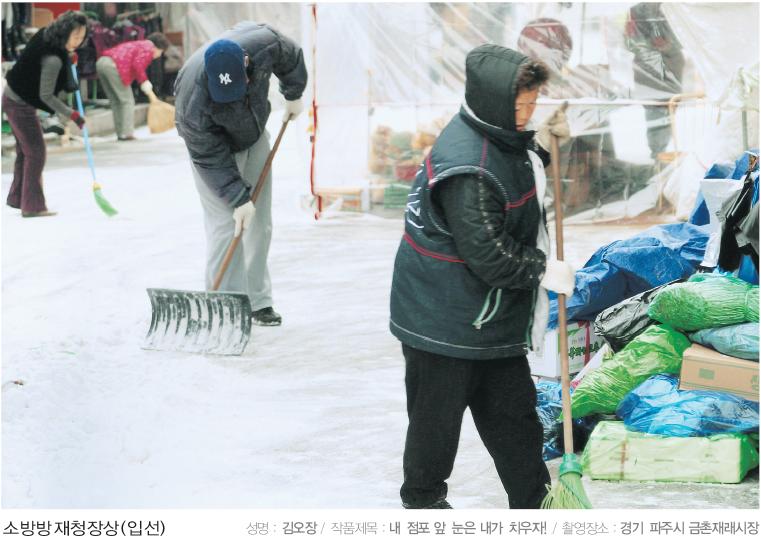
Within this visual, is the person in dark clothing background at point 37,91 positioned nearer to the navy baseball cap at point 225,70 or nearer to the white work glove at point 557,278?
the navy baseball cap at point 225,70

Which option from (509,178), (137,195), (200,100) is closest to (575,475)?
(509,178)

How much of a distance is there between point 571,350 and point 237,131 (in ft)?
6.54

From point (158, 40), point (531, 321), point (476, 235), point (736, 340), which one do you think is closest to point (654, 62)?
point (736, 340)

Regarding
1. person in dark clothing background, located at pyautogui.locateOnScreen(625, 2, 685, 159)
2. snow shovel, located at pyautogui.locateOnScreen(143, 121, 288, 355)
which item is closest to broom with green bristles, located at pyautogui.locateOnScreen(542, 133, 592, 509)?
snow shovel, located at pyautogui.locateOnScreen(143, 121, 288, 355)

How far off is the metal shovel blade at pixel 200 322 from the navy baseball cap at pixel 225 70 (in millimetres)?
1007

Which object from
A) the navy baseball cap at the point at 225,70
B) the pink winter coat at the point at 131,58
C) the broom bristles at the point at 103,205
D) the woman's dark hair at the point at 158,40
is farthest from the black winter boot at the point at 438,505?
the woman's dark hair at the point at 158,40

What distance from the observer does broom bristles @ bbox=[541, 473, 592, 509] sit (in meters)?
3.25

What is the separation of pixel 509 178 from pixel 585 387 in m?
1.32

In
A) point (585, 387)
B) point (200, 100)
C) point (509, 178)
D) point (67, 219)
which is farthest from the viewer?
point (67, 219)

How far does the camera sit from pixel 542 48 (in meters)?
8.57

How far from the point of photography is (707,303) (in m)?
3.94

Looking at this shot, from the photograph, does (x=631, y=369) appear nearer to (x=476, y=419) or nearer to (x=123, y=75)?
(x=476, y=419)

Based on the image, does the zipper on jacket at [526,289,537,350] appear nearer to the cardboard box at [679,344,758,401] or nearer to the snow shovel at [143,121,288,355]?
the cardboard box at [679,344,758,401]

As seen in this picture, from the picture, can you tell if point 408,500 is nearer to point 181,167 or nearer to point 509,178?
point 509,178
